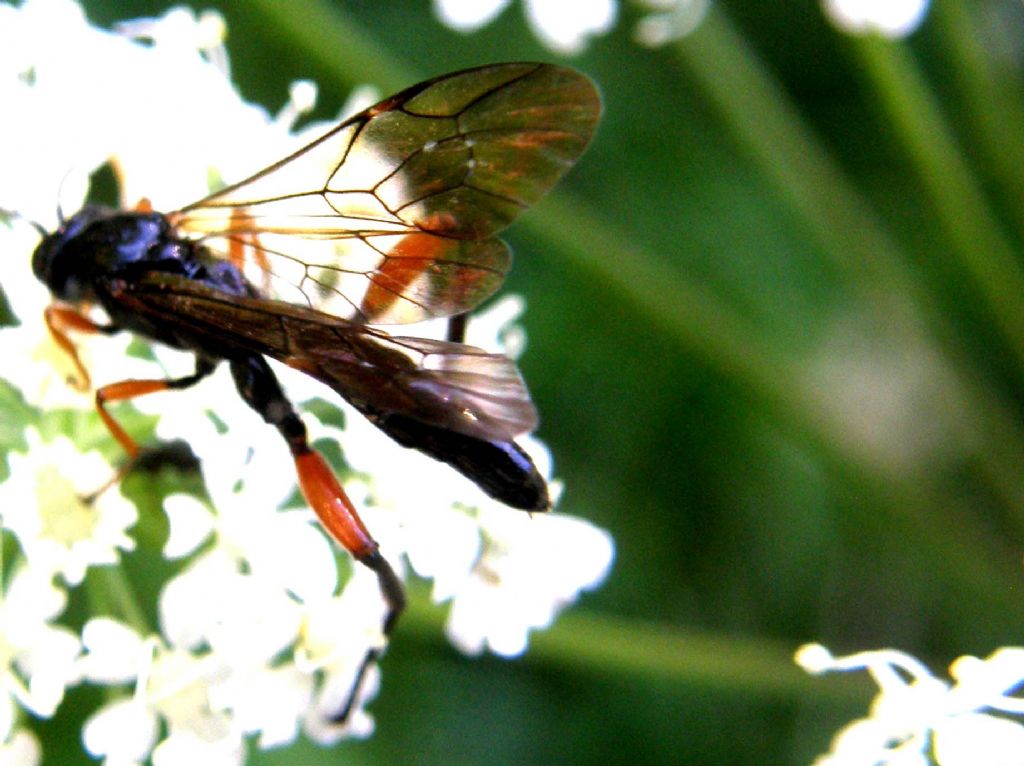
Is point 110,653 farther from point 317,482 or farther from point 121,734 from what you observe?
point 317,482

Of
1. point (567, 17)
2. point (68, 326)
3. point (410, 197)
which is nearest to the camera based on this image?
point (410, 197)

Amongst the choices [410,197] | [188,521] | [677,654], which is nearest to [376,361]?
[410,197]

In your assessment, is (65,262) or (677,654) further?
(677,654)

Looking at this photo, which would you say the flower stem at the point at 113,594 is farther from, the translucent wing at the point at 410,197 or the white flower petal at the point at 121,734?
the translucent wing at the point at 410,197

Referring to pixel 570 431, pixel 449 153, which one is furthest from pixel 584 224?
pixel 449 153

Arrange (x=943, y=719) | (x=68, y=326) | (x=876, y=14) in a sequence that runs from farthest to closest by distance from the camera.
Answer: (x=876, y=14), (x=68, y=326), (x=943, y=719)

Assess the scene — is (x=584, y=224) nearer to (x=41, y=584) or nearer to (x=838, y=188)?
(x=838, y=188)
